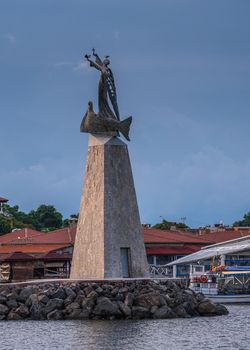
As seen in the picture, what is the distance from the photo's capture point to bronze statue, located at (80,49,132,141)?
184 ft

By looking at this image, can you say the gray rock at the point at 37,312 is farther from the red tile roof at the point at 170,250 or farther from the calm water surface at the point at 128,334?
the red tile roof at the point at 170,250

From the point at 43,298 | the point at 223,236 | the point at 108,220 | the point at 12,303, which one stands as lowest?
the point at 12,303

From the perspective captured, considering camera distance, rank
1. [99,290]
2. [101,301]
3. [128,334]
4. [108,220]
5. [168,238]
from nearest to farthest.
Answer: [128,334]
[101,301]
[99,290]
[108,220]
[168,238]

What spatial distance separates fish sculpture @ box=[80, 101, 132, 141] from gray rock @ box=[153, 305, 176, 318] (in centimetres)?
954

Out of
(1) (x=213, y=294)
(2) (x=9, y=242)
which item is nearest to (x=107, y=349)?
(1) (x=213, y=294)

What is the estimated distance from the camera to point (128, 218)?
180 ft

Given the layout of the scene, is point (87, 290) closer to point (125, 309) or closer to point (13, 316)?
point (125, 309)

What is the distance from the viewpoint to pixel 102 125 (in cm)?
5603

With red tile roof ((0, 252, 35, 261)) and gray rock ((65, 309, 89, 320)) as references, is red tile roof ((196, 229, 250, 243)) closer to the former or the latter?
red tile roof ((0, 252, 35, 261))

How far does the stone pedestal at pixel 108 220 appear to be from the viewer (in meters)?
54.4

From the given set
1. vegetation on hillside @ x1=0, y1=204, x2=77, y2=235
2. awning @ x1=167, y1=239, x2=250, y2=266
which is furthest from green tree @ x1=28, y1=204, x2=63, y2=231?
awning @ x1=167, y1=239, x2=250, y2=266

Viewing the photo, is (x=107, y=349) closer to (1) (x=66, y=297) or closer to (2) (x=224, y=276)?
(1) (x=66, y=297)

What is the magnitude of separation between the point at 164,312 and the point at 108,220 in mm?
5877

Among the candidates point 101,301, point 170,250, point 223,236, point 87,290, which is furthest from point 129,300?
point 223,236
